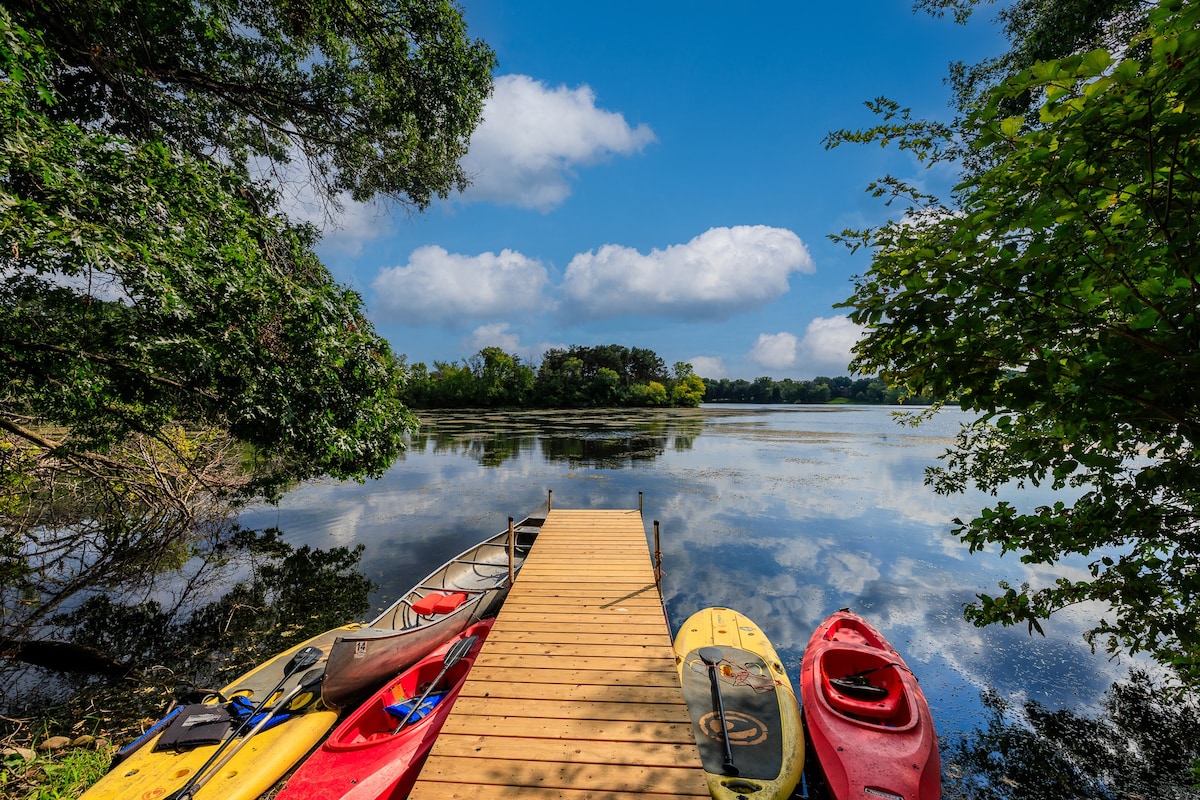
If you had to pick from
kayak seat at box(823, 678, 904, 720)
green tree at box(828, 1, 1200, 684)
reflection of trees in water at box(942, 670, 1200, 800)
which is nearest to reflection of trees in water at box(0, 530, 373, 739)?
kayak seat at box(823, 678, 904, 720)

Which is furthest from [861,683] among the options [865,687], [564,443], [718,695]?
[564,443]

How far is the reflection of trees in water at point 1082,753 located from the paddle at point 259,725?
752cm

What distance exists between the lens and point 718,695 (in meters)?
5.13

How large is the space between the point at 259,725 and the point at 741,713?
5262 millimetres

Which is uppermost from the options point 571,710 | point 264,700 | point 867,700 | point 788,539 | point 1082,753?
point 571,710

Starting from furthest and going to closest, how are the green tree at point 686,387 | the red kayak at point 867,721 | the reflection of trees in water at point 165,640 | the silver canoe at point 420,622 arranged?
1. the green tree at point 686,387
2. the reflection of trees in water at point 165,640
3. the silver canoe at point 420,622
4. the red kayak at point 867,721

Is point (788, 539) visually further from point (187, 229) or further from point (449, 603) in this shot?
point (187, 229)

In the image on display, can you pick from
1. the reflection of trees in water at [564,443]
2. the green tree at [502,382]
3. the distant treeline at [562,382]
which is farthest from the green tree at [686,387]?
the reflection of trees in water at [564,443]

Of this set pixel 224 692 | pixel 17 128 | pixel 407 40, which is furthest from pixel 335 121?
pixel 224 692

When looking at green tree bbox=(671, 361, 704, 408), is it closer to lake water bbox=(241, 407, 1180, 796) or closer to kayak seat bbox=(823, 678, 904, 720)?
lake water bbox=(241, 407, 1180, 796)

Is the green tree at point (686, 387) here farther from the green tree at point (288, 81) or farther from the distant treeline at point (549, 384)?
the green tree at point (288, 81)

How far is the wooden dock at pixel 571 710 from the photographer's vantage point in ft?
11.5

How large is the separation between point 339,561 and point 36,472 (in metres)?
5.56

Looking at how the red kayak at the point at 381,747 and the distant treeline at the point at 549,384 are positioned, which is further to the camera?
the distant treeline at the point at 549,384
